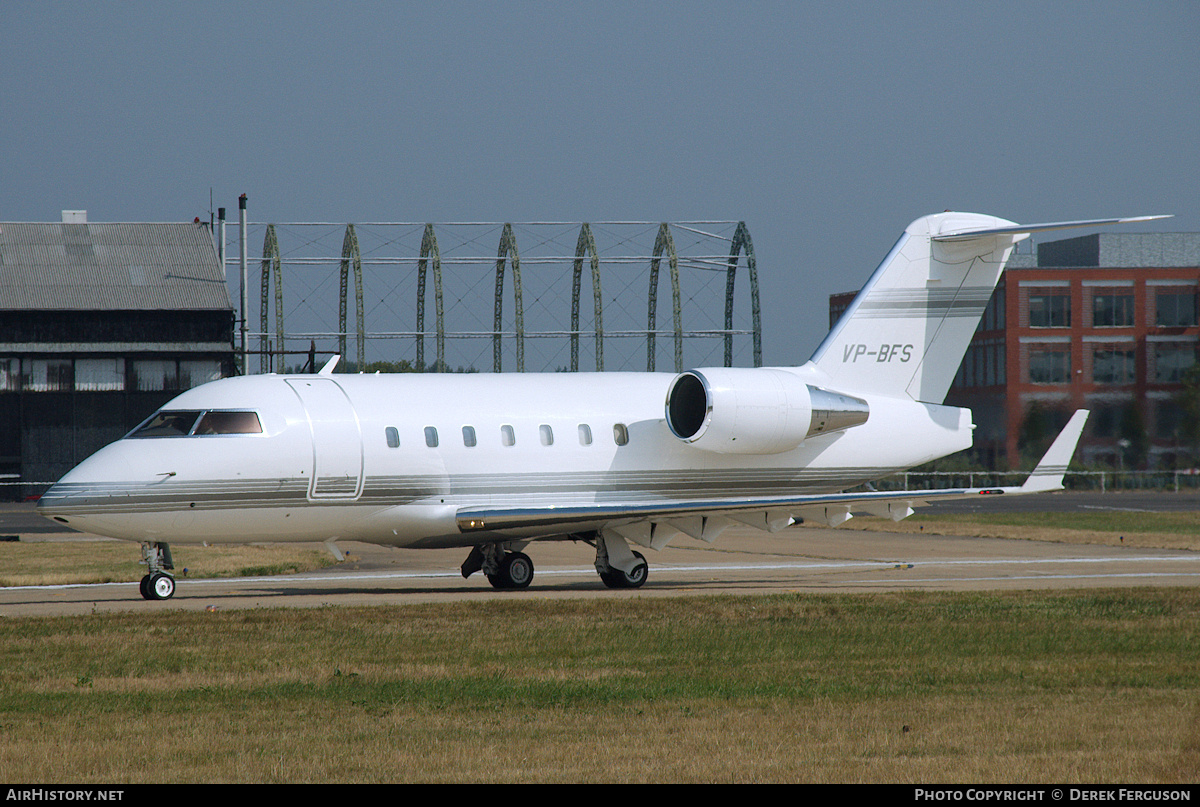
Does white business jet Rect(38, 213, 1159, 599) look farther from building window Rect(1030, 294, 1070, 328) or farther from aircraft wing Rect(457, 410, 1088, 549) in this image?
building window Rect(1030, 294, 1070, 328)

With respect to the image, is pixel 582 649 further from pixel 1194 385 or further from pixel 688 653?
pixel 1194 385

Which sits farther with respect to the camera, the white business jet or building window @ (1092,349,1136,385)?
building window @ (1092,349,1136,385)

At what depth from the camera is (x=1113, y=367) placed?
4194 centimetres

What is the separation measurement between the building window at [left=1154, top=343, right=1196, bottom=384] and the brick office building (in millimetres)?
45

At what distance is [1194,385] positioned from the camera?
40.2 meters

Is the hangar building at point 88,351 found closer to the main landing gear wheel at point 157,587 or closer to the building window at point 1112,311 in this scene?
the building window at point 1112,311

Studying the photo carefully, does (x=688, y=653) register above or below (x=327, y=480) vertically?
below

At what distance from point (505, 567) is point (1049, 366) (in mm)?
32384

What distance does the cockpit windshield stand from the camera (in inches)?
772

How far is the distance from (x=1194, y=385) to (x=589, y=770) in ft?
118

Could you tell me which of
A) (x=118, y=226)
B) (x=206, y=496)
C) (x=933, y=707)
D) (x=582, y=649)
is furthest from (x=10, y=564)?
(x=118, y=226)

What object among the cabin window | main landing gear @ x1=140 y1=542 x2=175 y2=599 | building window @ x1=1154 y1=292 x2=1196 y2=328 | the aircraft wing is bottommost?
main landing gear @ x1=140 y1=542 x2=175 y2=599

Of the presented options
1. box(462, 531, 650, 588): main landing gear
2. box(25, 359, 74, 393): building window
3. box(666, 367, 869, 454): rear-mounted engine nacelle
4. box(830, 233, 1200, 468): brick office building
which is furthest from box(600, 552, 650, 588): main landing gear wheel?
box(25, 359, 74, 393): building window

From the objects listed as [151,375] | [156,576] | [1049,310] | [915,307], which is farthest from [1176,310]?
[156,576]
